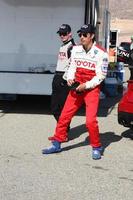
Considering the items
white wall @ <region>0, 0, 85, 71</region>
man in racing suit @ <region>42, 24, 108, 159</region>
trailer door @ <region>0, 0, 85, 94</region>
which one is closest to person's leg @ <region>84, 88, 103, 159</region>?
man in racing suit @ <region>42, 24, 108, 159</region>

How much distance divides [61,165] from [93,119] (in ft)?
2.43

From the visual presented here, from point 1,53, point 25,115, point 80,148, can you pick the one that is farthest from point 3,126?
point 1,53

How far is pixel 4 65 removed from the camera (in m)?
11.8

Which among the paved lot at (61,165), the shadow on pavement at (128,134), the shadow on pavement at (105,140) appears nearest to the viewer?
the paved lot at (61,165)

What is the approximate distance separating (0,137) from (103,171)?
230 cm

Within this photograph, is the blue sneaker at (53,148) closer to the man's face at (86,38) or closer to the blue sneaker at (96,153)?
the blue sneaker at (96,153)

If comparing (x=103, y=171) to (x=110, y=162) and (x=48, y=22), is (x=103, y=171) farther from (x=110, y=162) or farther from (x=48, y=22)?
(x=48, y=22)

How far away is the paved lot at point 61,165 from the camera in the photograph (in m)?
6.08

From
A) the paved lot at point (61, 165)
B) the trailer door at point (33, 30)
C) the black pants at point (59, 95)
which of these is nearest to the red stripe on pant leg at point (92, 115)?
the paved lot at point (61, 165)

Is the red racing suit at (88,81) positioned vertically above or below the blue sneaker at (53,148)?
above

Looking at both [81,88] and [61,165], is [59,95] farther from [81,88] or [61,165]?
[61,165]

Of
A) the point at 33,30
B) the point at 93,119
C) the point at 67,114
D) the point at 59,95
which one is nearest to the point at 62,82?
the point at 59,95

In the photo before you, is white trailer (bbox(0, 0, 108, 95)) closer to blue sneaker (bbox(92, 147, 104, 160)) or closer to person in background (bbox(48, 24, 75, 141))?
person in background (bbox(48, 24, 75, 141))

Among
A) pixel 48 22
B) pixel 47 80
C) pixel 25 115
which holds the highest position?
pixel 48 22
